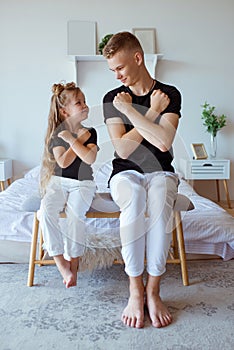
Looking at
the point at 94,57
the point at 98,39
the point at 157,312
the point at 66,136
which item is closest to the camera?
the point at 157,312

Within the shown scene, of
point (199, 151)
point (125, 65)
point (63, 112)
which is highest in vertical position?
point (125, 65)

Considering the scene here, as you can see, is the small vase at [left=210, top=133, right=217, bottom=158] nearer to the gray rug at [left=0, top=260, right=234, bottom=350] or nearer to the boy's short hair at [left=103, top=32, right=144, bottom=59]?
the gray rug at [left=0, top=260, right=234, bottom=350]

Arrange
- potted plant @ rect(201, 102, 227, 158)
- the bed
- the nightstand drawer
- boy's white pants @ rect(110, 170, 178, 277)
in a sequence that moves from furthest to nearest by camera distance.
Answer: potted plant @ rect(201, 102, 227, 158) → the nightstand drawer → the bed → boy's white pants @ rect(110, 170, 178, 277)

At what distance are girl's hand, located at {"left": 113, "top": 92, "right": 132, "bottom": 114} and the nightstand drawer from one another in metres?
1.99

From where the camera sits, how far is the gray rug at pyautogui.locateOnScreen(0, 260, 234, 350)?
123 cm

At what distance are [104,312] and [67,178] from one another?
591 millimetres

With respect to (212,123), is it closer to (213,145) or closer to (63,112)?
(213,145)

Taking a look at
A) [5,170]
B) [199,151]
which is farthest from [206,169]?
[5,170]

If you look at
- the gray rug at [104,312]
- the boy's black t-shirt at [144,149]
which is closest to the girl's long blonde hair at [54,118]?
the boy's black t-shirt at [144,149]

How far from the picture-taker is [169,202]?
1.46 metres

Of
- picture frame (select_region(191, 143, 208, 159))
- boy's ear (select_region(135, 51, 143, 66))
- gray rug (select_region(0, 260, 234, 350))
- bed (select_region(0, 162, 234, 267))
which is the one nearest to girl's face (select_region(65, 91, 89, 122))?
boy's ear (select_region(135, 51, 143, 66))

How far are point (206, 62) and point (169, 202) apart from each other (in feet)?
8.93

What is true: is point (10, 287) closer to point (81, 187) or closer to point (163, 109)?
point (81, 187)

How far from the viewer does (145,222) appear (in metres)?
1.44
